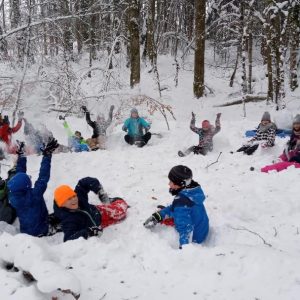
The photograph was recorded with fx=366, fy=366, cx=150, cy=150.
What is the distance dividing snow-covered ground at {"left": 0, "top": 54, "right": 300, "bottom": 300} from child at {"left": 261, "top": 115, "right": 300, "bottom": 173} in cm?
25

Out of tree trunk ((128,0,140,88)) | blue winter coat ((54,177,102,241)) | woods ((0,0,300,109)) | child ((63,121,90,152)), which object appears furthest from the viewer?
tree trunk ((128,0,140,88))

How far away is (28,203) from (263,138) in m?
4.95

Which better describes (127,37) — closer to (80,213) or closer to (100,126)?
→ (100,126)

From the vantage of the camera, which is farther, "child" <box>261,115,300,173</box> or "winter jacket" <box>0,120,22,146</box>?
"winter jacket" <box>0,120,22,146</box>

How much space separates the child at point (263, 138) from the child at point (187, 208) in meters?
3.48

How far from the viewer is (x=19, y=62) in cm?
991

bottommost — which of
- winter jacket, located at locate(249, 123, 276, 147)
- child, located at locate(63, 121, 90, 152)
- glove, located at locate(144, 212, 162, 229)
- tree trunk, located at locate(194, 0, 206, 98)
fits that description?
child, located at locate(63, 121, 90, 152)

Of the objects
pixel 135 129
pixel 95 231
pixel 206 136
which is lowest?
pixel 95 231

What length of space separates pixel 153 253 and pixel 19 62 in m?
7.89

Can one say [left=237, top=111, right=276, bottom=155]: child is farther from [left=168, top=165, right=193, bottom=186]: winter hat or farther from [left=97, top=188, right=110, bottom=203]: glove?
[left=168, top=165, right=193, bottom=186]: winter hat

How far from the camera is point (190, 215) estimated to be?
421 cm

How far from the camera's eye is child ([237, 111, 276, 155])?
295 inches

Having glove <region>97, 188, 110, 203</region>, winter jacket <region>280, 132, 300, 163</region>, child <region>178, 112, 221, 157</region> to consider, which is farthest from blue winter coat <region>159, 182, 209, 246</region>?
child <region>178, 112, 221, 157</region>

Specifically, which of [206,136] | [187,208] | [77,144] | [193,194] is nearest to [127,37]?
[77,144]
